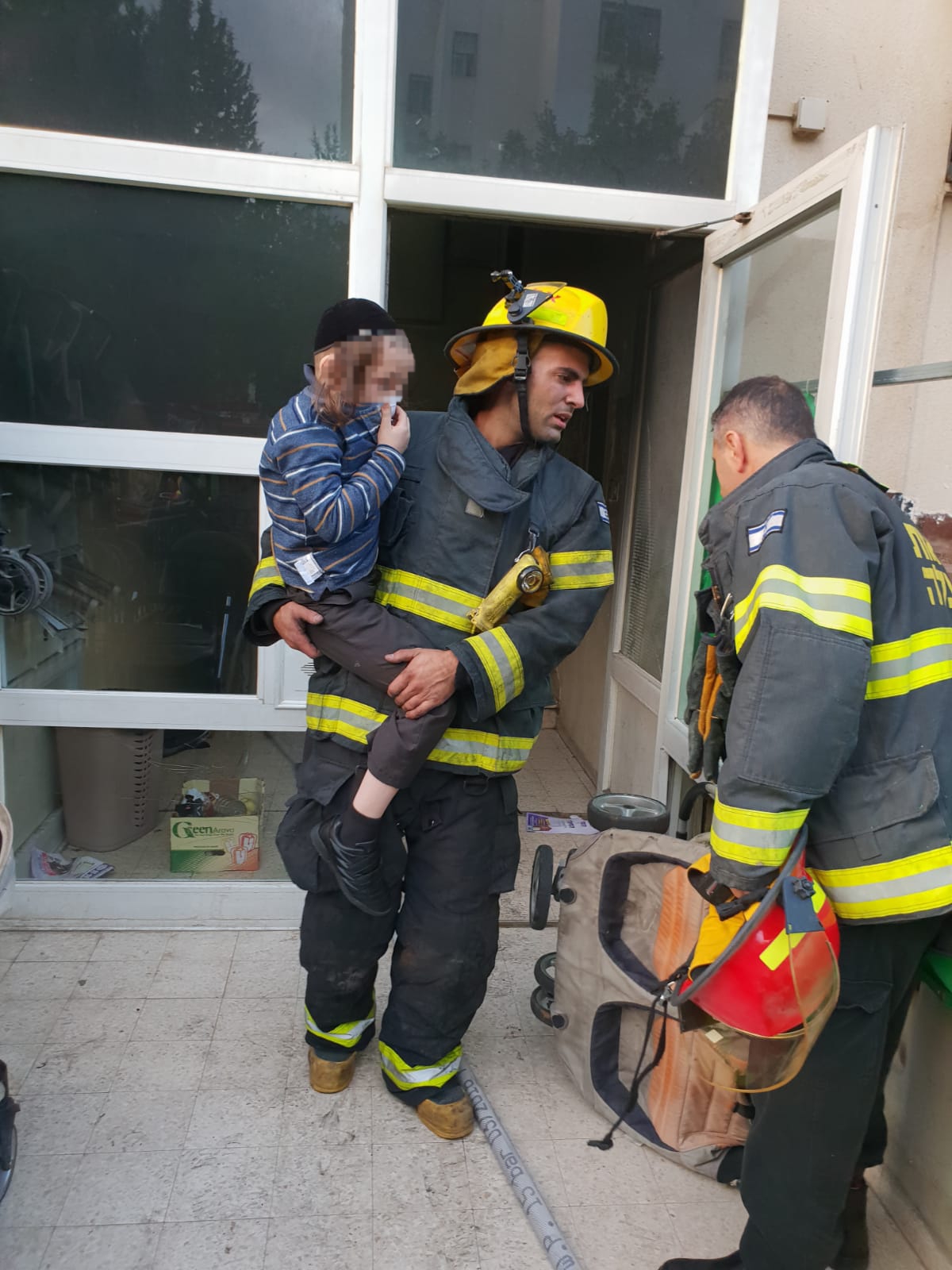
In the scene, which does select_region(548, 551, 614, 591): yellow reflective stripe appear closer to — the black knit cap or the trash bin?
the black knit cap

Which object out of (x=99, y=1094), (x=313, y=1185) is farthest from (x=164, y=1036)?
(x=313, y=1185)

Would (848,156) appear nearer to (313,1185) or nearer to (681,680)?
(681,680)

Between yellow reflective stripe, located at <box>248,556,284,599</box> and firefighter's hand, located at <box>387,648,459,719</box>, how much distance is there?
0.43 meters

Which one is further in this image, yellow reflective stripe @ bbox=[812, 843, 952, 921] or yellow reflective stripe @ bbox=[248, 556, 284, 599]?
yellow reflective stripe @ bbox=[248, 556, 284, 599]

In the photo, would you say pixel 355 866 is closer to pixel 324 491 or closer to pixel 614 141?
pixel 324 491

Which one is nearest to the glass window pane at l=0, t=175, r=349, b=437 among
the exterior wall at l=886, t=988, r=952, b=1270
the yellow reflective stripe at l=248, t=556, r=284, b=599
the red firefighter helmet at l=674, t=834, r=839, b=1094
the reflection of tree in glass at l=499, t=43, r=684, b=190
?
the reflection of tree in glass at l=499, t=43, r=684, b=190

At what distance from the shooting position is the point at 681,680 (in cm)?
348

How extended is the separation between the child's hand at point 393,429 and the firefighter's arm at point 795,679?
3.03 feet

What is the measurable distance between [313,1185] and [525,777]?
306cm

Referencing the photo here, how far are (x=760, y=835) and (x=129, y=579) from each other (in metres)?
2.48

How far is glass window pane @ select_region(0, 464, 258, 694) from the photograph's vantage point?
3074 mm

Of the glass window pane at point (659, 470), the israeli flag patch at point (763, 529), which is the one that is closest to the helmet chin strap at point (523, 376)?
the israeli flag patch at point (763, 529)

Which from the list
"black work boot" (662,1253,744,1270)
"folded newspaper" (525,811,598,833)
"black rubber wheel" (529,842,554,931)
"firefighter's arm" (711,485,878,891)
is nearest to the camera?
"firefighter's arm" (711,485,878,891)

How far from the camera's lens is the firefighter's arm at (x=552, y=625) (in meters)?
2.13
